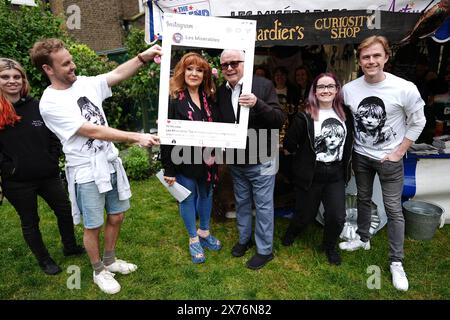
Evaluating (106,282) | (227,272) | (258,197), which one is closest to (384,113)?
(258,197)

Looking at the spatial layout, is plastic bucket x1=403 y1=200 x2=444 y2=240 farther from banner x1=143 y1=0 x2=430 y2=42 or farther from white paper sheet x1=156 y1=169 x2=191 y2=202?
white paper sheet x1=156 y1=169 x2=191 y2=202

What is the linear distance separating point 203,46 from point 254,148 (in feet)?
3.05

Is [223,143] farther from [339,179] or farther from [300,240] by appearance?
[300,240]

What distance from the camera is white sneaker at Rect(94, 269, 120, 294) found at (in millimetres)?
2881

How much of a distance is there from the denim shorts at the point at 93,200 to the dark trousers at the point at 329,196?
1.71m

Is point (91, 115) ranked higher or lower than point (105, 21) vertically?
lower

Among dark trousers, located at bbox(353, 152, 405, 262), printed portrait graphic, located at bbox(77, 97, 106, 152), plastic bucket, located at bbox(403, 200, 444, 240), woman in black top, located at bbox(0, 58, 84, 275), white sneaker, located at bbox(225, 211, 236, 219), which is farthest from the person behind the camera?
white sneaker, located at bbox(225, 211, 236, 219)

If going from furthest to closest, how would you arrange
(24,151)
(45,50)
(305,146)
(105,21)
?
(105,21) < (305,146) < (24,151) < (45,50)

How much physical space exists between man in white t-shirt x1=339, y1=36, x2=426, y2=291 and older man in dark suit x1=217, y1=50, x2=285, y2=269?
713mm

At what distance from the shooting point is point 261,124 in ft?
9.23

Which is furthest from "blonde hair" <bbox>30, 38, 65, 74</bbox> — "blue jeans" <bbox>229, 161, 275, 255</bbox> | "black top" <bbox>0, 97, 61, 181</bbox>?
"blue jeans" <bbox>229, 161, 275, 255</bbox>

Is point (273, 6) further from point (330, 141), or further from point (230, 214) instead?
point (230, 214)

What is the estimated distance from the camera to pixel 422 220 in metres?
3.56

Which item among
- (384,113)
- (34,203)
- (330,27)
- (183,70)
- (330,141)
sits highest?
(330,27)
